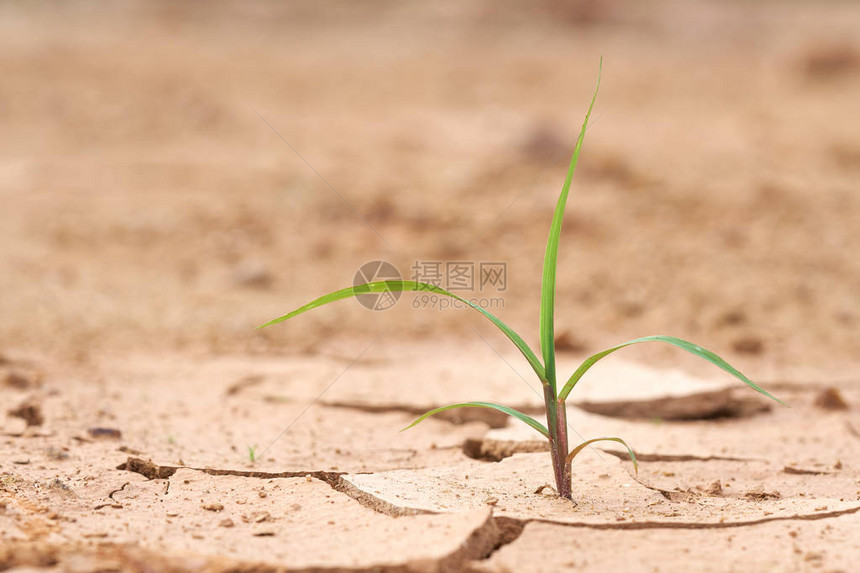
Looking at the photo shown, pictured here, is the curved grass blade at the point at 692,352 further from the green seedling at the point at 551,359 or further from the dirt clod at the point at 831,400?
the dirt clod at the point at 831,400

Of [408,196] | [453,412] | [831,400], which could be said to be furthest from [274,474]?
[408,196]

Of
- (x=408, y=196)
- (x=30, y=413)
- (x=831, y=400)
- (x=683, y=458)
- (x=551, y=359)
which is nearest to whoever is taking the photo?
(x=551, y=359)

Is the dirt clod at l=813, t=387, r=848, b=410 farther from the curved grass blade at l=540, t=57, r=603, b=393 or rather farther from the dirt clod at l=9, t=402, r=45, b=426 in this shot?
the dirt clod at l=9, t=402, r=45, b=426

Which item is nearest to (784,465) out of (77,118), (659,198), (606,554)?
(606,554)

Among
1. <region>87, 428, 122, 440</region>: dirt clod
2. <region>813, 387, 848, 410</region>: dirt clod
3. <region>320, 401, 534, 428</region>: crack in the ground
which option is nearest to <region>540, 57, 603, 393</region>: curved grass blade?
<region>320, 401, 534, 428</region>: crack in the ground

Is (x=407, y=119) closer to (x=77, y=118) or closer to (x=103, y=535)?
(x=77, y=118)

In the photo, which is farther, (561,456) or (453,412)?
(453,412)

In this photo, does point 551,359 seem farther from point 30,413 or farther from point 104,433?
point 30,413
